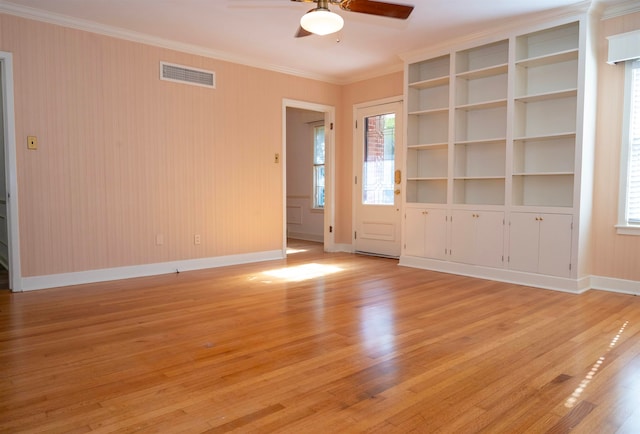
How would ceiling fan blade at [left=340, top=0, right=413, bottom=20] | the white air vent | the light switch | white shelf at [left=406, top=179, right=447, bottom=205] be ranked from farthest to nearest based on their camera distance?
white shelf at [left=406, top=179, right=447, bottom=205]
the white air vent
the light switch
ceiling fan blade at [left=340, top=0, right=413, bottom=20]

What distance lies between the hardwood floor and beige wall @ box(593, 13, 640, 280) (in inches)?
14.3

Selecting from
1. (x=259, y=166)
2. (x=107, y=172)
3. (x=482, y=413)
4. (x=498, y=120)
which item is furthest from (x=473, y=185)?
(x=107, y=172)

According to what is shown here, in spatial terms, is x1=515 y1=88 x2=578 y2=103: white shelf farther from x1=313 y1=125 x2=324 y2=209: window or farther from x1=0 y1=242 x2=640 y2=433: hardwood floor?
x1=313 y1=125 x2=324 y2=209: window

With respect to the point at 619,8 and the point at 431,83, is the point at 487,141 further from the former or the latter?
the point at 619,8

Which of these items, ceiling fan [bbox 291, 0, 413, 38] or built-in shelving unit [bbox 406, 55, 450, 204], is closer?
ceiling fan [bbox 291, 0, 413, 38]

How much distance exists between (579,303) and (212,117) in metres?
4.60

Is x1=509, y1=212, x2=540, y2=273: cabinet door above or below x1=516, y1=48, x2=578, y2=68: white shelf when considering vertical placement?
below

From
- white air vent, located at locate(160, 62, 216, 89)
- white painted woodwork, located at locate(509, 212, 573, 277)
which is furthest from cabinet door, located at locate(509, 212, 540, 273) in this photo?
white air vent, located at locate(160, 62, 216, 89)

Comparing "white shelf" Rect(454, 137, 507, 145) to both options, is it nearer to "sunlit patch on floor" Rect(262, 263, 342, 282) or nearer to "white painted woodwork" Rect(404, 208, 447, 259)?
"white painted woodwork" Rect(404, 208, 447, 259)

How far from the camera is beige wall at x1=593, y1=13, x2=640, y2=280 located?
430 centimetres

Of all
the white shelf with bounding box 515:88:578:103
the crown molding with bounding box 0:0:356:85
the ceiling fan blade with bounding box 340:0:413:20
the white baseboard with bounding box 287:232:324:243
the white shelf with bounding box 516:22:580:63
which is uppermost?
the crown molding with bounding box 0:0:356:85

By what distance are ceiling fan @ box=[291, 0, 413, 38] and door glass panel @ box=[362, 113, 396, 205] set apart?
9.96 feet

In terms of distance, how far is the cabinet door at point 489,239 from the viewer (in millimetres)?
4898

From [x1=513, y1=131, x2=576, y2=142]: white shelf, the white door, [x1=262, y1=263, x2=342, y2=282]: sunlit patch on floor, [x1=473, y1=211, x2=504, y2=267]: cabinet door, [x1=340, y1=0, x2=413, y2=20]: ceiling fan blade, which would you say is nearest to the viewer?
[x1=340, y1=0, x2=413, y2=20]: ceiling fan blade
